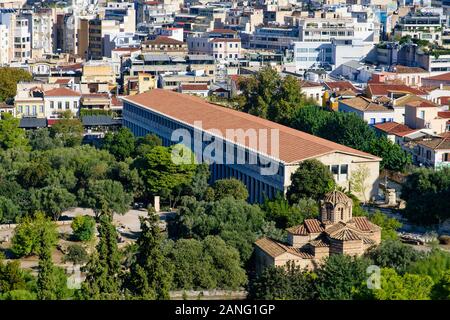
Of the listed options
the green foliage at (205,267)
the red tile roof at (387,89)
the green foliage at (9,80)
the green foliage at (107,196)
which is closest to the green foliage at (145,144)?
the green foliage at (107,196)

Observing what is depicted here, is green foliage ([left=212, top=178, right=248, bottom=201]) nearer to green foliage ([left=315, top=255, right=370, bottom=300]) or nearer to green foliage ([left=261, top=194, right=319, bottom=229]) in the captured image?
green foliage ([left=261, top=194, right=319, bottom=229])

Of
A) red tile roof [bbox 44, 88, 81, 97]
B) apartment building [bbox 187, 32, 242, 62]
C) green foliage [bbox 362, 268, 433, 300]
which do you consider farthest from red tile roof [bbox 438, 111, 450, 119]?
apartment building [bbox 187, 32, 242, 62]

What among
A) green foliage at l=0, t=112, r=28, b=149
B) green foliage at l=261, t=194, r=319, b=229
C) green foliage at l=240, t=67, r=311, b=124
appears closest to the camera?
green foliage at l=261, t=194, r=319, b=229

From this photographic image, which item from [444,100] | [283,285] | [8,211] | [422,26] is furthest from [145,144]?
[422,26]

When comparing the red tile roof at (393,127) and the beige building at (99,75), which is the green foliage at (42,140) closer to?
the beige building at (99,75)

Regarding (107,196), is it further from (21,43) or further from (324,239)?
(21,43)

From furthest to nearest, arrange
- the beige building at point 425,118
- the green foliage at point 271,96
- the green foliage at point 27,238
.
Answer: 1. the green foliage at point 271,96
2. the beige building at point 425,118
3. the green foliage at point 27,238
